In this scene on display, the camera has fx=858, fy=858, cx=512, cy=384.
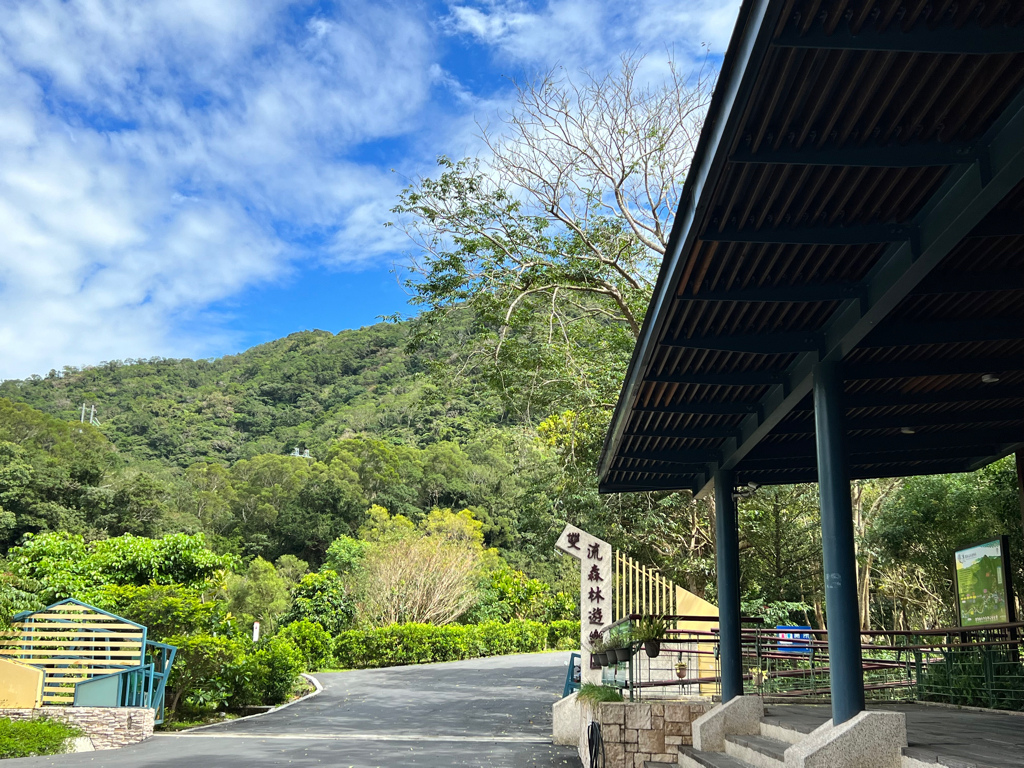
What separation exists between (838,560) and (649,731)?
156 inches

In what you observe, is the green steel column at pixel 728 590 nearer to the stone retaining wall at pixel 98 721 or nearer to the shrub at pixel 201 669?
the stone retaining wall at pixel 98 721

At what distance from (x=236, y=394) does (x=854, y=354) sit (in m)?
74.9

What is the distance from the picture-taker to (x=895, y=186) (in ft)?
13.7

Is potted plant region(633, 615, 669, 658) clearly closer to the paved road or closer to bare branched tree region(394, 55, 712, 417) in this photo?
the paved road

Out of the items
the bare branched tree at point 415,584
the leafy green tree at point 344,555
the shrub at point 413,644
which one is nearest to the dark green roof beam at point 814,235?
the shrub at point 413,644

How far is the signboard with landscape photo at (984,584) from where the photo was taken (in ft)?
29.2

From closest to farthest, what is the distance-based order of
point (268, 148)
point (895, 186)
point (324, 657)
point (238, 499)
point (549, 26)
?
point (895, 186) → point (549, 26) → point (324, 657) → point (238, 499) → point (268, 148)

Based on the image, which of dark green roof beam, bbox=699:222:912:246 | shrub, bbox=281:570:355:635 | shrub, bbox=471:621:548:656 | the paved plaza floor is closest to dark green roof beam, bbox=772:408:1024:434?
the paved plaza floor

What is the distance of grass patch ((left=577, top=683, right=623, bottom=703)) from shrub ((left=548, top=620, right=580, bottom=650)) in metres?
24.0

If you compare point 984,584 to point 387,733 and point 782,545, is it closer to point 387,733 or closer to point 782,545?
point 387,733

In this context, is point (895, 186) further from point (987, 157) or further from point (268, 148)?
point (268, 148)

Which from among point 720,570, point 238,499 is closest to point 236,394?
point 238,499

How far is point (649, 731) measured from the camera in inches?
336

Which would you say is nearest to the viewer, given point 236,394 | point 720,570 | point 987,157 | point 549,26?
point 987,157
